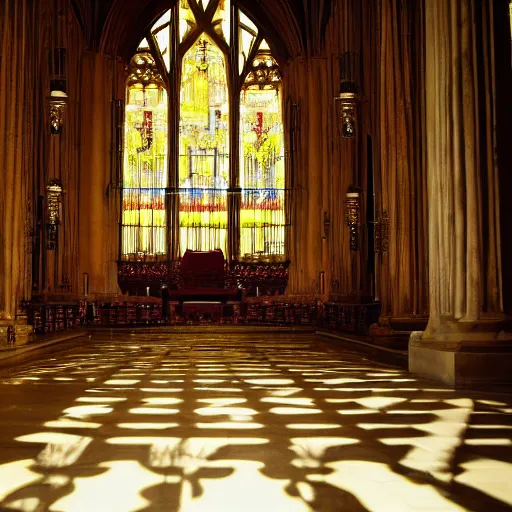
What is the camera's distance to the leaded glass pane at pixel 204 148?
22797 millimetres

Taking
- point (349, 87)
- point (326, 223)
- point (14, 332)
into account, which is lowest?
point (14, 332)

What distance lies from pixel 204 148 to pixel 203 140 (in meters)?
0.25

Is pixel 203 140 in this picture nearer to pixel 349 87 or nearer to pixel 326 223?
pixel 326 223

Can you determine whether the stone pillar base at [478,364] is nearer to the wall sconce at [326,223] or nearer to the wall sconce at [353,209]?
the wall sconce at [353,209]

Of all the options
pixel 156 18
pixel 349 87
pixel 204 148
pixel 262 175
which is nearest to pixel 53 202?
pixel 349 87

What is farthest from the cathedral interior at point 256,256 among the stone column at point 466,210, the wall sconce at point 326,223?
the wall sconce at point 326,223

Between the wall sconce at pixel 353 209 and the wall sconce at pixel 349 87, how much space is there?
63.6 inches

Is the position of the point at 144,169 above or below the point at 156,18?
below

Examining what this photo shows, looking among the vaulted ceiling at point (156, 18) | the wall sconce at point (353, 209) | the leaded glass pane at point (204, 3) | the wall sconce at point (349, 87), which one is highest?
the leaded glass pane at point (204, 3)

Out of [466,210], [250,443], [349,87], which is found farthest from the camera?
[349,87]

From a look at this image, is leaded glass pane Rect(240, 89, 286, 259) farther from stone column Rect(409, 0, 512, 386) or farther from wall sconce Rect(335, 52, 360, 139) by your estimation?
stone column Rect(409, 0, 512, 386)

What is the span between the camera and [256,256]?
22.5 meters

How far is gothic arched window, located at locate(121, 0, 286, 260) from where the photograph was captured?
22.7 meters

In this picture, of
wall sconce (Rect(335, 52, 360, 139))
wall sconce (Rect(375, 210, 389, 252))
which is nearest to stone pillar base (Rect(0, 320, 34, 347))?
wall sconce (Rect(375, 210, 389, 252))
